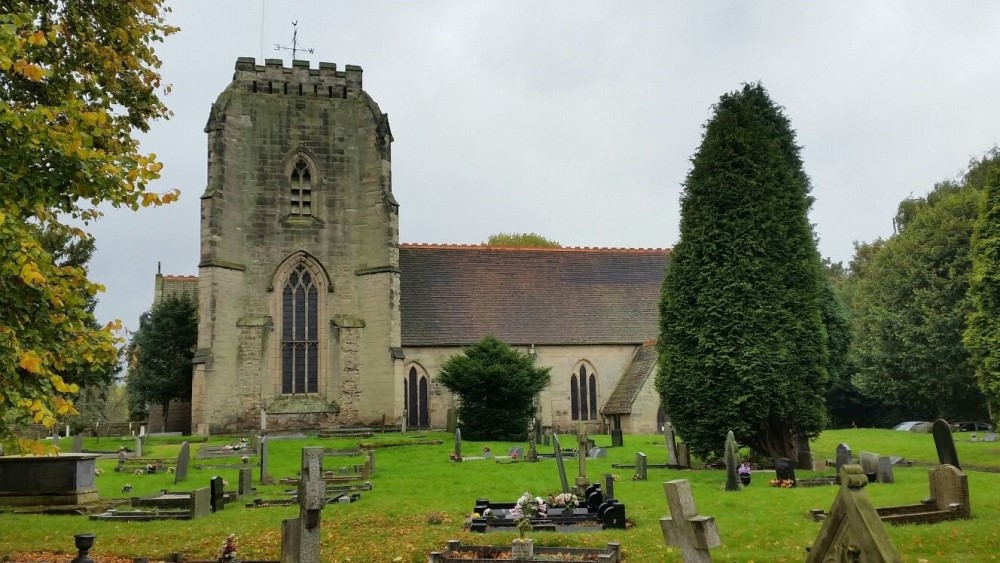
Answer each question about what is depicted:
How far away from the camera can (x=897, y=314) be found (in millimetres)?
36875

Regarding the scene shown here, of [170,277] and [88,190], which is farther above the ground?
[170,277]

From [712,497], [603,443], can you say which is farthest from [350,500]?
[603,443]

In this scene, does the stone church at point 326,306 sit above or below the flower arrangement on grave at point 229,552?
above

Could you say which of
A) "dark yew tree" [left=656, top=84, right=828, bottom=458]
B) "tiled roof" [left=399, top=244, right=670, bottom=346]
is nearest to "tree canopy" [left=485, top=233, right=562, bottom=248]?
"tiled roof" [left=399, top=244, right=670, bottom=346]

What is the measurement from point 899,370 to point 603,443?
51.1 ft

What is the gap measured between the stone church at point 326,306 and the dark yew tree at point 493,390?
3324 millimetres

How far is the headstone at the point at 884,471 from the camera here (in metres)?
17.7

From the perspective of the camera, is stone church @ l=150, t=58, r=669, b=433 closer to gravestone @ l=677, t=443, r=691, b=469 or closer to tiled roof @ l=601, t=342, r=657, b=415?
tiled roof @ l=601, t=342, r=657, b=415

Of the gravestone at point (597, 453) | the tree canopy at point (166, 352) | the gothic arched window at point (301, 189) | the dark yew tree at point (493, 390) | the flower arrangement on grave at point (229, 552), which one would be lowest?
the flower arrangement on grave at point (229, 552)

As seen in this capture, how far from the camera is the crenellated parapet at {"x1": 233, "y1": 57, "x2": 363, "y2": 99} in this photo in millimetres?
33594

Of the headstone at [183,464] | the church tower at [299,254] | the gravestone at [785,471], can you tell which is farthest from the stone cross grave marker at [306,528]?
the church tower at [299,254]

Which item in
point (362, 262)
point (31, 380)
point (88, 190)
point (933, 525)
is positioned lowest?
point (933, 525)

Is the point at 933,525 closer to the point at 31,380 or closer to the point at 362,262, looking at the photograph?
the point at 31,380

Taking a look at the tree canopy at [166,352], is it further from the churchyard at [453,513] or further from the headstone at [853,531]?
the headstone at [853,531]
